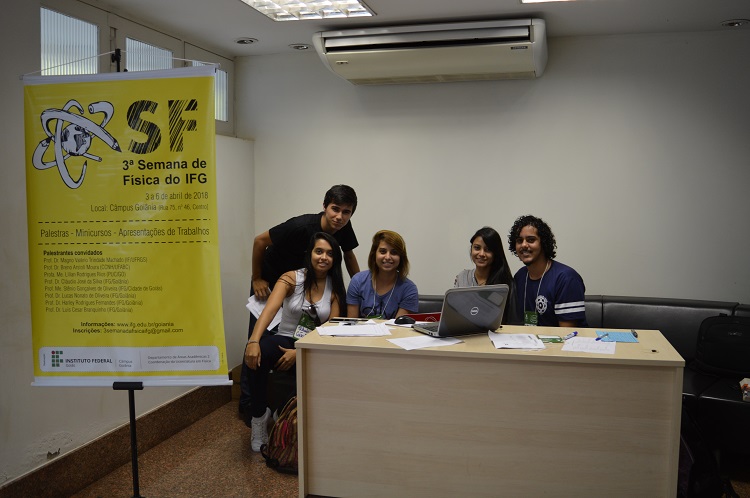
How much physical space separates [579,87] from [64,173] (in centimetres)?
308

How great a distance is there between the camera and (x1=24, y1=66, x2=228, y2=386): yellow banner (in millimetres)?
2504

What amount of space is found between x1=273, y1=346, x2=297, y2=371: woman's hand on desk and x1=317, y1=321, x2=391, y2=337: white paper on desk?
666 millimetres

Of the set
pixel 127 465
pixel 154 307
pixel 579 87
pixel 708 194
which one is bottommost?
pixel 127 465

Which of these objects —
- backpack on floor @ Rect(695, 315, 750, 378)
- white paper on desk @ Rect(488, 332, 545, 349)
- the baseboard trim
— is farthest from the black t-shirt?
backpack on floor @ Rect(695, 315, 750, 378)

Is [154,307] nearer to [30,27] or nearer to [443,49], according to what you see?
[30,27]

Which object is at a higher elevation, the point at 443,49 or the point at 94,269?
the point at 443,49

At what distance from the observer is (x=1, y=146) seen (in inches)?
116

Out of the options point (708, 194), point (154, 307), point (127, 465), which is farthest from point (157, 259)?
point (708, 194)

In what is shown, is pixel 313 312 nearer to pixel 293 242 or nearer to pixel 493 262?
pixel 293 242

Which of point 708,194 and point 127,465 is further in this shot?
point 708,194

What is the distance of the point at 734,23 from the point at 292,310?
9.76ft

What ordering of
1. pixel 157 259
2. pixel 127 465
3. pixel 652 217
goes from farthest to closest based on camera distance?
pixel 652 217 < pixel 127 465 < pixel 157 259

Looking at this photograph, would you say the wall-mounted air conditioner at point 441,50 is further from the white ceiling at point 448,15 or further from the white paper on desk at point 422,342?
the white paper on desk at point 422,342

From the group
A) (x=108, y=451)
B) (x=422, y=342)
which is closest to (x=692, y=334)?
(x=422, y=342)
